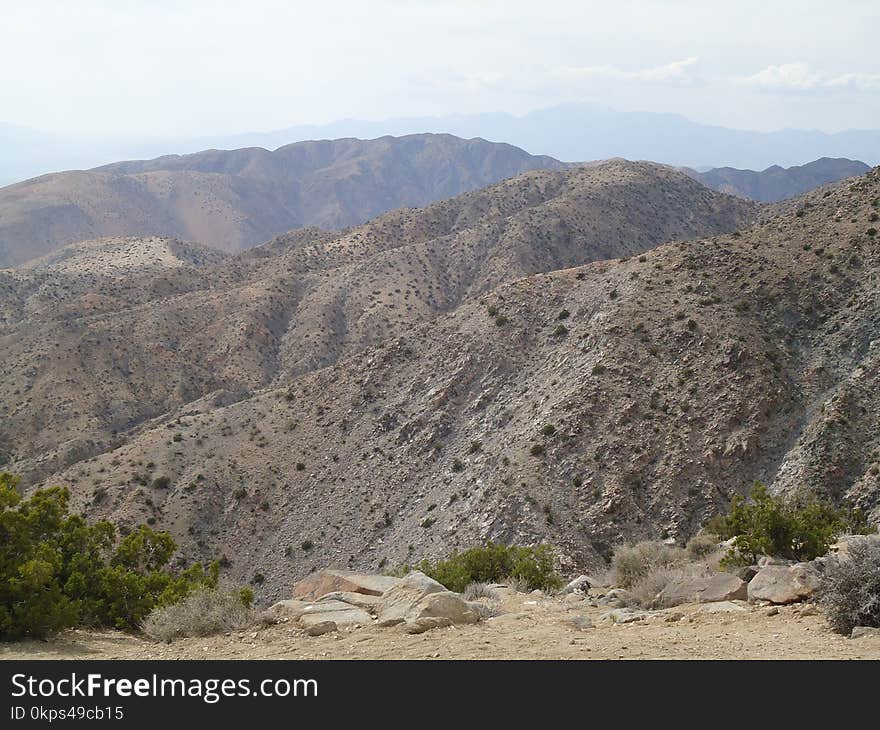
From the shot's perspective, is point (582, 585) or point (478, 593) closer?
point (478, 593)

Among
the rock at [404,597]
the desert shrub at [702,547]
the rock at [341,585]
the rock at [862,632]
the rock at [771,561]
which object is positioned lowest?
the desert shrub at [702,547]

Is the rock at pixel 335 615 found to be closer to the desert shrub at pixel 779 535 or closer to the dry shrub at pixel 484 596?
the dry shrub at pixel 484 596

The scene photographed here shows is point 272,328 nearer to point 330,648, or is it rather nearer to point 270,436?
point 270,436

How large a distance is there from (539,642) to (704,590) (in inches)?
181

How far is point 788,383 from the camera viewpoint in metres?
30.9

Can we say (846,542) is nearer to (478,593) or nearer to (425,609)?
(478,593)

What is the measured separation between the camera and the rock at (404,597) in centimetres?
1182

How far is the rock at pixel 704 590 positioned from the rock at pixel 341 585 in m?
5.30

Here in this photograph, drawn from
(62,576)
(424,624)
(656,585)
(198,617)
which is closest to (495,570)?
(656,585)

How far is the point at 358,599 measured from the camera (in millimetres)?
13711

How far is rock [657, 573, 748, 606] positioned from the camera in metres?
13.2

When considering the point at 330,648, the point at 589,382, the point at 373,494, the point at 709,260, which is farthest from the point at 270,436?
the point at 330,648

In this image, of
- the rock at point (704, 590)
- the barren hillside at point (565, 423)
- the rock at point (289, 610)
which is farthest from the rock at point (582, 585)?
the barren hillside at point (565, 423)

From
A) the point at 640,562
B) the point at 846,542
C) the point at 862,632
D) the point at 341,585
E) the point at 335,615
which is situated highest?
the point at 862,632
